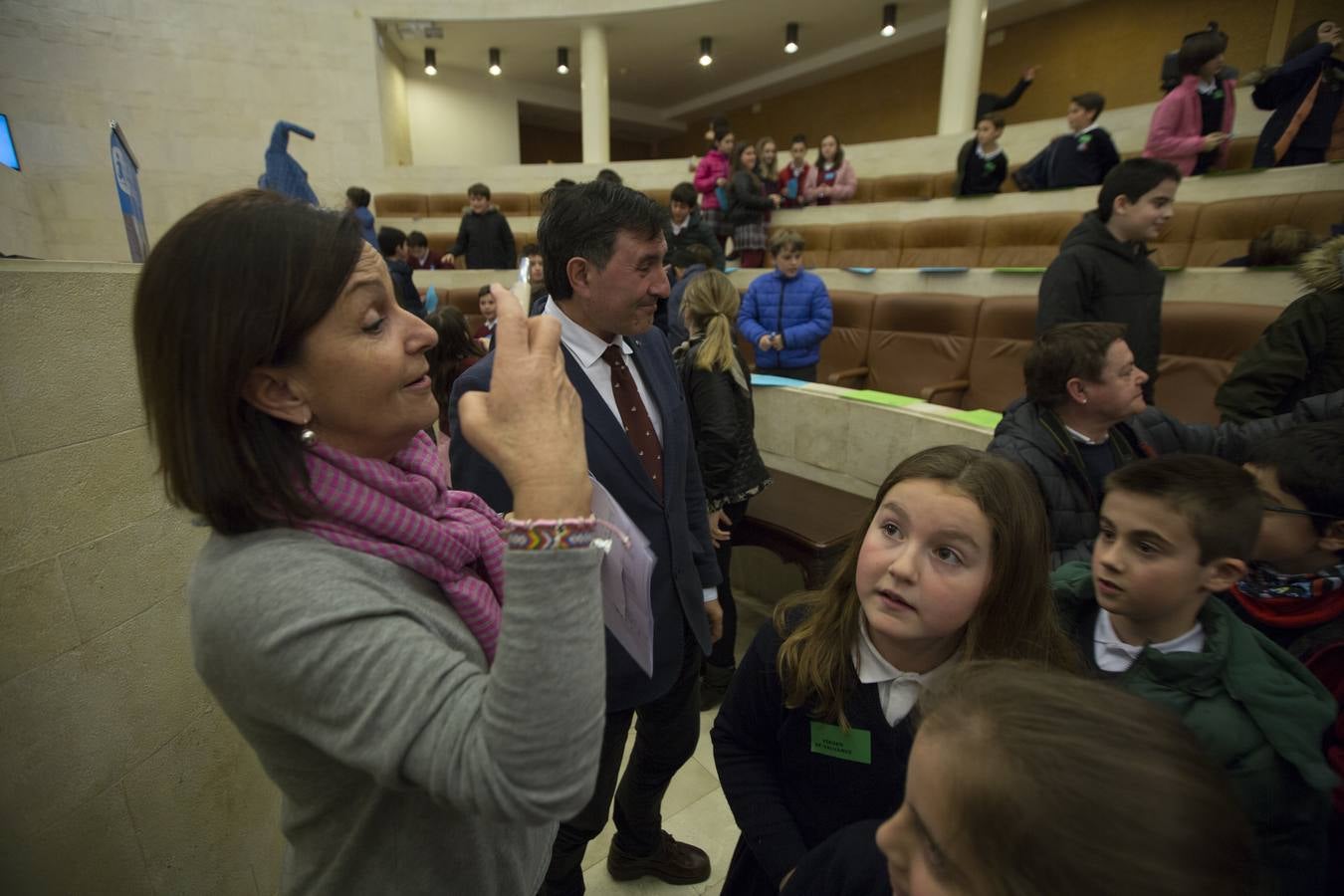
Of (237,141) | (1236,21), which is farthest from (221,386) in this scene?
(1236,21)

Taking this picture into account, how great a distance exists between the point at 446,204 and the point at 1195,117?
32.3 feet

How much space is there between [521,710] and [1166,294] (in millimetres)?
4850

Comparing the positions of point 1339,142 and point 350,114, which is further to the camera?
point 350,114

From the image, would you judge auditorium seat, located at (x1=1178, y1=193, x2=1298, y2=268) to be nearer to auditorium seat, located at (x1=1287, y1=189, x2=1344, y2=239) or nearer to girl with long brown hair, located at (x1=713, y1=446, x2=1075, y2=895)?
auditorium seat, located at (x1=1287, y1=189, x2=1344, y2=239)

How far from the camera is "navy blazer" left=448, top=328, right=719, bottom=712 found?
1.32 meters

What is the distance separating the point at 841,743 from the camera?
1.01 meters

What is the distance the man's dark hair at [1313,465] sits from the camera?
1233mm

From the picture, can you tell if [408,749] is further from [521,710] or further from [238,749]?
[238,749]

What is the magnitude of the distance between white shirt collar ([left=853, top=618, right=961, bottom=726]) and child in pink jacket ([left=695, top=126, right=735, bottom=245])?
20.6 feet

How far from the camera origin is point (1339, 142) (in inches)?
173

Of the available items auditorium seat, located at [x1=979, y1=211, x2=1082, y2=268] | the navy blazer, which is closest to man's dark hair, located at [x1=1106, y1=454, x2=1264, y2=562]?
the navy blazer

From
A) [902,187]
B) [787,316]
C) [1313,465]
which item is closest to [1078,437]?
[1313,465]

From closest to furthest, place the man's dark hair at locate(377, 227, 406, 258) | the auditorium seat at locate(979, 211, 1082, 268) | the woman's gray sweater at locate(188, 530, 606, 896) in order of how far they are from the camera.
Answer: the woman's gray sweater at locate(188, 530, 606, 896) < the man's dark hair at locate(377, 227, 406, 258) < the auditorium seat at locate(979, 211, 1082, 268)

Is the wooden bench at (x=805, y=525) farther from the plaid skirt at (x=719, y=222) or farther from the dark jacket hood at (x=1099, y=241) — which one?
the plaid skirt at (x=719, y=222)
